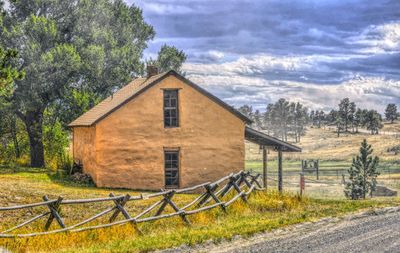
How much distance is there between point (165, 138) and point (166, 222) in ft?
46.3

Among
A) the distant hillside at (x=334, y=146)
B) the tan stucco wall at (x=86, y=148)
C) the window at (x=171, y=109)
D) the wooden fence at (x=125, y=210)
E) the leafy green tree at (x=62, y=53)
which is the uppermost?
the leafy green tree at (x=62, y=53)

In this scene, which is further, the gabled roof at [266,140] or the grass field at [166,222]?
the gabled roof at [266,140]

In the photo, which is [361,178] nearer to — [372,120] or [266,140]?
[266,140]

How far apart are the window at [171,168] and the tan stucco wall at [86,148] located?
399cm

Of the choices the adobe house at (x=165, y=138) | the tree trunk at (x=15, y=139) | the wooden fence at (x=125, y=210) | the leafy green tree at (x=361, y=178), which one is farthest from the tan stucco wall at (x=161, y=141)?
the leafy green tree at (x=361, y=178)

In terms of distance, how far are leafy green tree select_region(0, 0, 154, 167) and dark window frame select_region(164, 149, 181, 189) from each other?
11.3 metres

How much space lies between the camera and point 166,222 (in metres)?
16.8

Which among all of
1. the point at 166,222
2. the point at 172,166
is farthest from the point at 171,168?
the point at 166,222

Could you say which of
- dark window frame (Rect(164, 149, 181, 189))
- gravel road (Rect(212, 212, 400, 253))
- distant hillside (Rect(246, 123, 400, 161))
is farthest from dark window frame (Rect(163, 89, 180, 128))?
distant hillside (Rect(246, 123, 400, 161))

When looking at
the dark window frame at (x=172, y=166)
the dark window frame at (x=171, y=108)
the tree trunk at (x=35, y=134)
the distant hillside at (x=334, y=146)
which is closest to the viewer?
the dark window frame at (x=171, y=108)

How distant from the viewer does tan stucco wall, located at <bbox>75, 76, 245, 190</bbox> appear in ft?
98.1

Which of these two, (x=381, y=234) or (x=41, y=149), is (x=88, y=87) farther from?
(x=381, y=234)

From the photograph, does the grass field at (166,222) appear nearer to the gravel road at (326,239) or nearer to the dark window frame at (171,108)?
the gravel road at (326,239)

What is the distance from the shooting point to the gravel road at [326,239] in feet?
41.4
